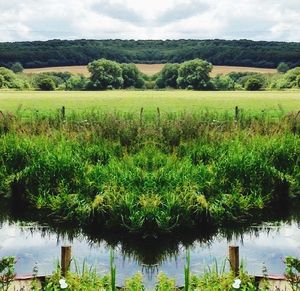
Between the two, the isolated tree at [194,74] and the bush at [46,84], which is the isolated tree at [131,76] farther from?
the bush at [46,84]

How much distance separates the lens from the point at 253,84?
1682 inches

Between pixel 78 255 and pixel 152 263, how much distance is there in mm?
1298

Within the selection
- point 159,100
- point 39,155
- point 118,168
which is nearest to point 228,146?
point 118,168

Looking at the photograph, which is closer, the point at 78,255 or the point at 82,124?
the point at 78,255

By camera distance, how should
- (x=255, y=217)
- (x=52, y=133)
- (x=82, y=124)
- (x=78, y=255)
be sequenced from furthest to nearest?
(x=82, y=124)
(x=52, y=133)
(x=255, y=217)
(x=78, y=255)

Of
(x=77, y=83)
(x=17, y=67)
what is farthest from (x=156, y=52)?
(x=17, y=67)

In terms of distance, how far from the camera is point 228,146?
15.1m

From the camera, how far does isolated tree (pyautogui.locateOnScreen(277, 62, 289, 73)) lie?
4071cm

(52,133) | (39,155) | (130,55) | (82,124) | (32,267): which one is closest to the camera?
(32,267)

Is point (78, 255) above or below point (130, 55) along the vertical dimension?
below

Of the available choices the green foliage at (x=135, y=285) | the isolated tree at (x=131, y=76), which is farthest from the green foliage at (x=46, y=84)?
the green foliage at (x=135, y=285)

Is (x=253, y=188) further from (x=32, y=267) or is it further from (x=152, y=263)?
(x=32, y=267)

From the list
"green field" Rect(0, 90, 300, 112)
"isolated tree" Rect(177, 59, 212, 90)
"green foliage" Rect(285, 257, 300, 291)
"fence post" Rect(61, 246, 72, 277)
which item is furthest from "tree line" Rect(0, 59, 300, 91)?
"green foliage" Rect(285, 257, 300, 291)

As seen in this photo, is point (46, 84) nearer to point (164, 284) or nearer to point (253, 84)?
point (253, 84)
